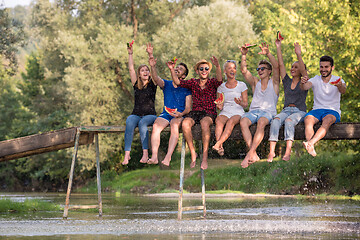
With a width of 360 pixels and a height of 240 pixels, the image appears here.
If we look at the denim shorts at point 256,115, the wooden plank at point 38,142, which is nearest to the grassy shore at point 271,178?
the denim shorts at point 256,115

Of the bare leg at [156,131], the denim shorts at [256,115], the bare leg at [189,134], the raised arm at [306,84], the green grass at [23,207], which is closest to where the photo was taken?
the raised arm at [306,84]

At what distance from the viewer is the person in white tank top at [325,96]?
12.2 m

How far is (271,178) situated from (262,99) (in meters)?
17.9

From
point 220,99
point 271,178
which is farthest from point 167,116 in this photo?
point 271,178

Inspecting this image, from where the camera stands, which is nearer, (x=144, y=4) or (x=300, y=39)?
(x=300, y=39)

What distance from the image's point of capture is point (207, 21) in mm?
37719

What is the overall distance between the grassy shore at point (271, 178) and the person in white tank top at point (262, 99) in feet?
45.3

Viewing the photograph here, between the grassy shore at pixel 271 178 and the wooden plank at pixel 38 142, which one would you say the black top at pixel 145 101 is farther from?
the grassy shore at pixel 271 178

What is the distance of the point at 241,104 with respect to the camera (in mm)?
13188

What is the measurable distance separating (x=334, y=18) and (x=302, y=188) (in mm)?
7784

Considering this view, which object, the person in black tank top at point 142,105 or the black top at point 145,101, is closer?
the person in black tank top at point 142,105

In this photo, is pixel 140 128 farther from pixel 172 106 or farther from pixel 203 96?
pixel 203 96

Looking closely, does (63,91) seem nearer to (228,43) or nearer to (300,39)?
(228,43)

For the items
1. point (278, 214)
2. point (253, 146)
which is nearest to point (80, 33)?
point (278, 214)
